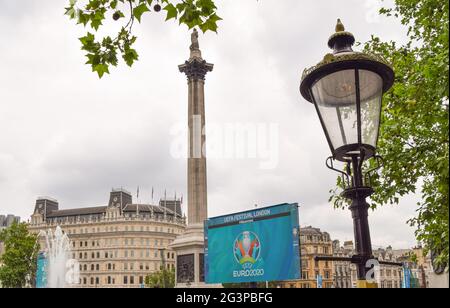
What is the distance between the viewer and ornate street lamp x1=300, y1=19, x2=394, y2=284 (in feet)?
11.2

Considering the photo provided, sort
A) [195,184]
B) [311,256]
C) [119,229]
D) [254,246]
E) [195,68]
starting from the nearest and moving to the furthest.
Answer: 1. [254,246]
2. [195,184]
3. [195,68]
4. [311,256]
5. [119,229]

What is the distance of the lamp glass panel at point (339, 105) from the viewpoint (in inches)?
137

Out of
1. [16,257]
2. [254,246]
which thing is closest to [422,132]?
[254,246]

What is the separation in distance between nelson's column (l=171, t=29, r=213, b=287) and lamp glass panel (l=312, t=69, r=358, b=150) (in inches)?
1388

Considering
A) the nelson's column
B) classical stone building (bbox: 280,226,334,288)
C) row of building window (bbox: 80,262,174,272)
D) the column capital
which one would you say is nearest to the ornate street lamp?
the nelson's column

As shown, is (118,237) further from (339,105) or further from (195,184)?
(339,105)

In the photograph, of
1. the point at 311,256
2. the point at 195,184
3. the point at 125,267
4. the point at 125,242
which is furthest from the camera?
the point at 125,242

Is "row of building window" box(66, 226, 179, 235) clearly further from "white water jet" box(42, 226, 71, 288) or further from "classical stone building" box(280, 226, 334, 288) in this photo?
"classical stone building" box(280, 226, 334, 288)

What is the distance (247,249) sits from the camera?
3256 cm

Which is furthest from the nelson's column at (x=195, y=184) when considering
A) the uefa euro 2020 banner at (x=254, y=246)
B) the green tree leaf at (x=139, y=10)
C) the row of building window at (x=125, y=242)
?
the row of building window at (x=125, y=242)

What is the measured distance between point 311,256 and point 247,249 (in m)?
55.0

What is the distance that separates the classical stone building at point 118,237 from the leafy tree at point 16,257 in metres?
36.0
